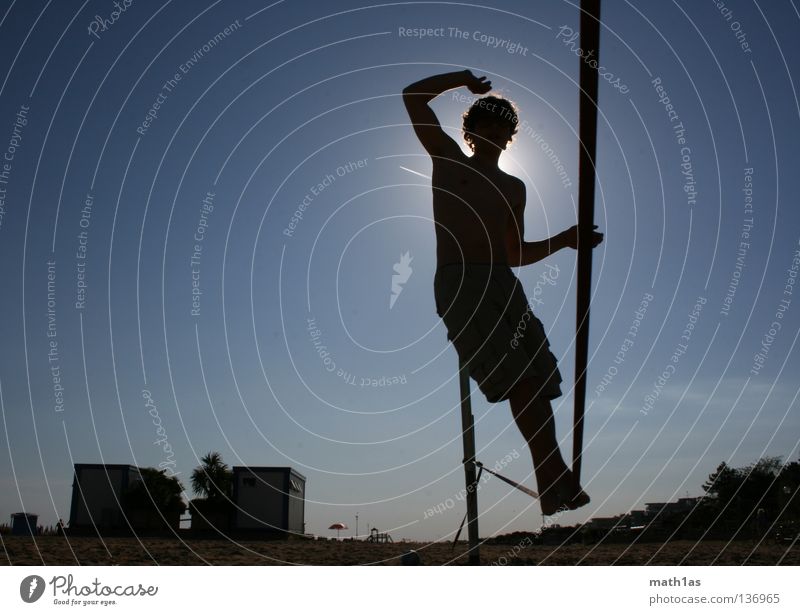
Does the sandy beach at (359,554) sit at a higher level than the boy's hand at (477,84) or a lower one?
lower

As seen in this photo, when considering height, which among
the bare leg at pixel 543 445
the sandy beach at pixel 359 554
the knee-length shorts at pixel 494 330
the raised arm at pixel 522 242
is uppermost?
the raised arm at pixel 522 242

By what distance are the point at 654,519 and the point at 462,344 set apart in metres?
3.87

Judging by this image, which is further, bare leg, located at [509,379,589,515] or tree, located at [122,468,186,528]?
tree, located at [122,468,186,528]

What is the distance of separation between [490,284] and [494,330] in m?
0.22

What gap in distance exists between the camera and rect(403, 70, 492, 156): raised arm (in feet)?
10.8

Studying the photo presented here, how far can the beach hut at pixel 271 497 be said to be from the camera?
5.81 metres

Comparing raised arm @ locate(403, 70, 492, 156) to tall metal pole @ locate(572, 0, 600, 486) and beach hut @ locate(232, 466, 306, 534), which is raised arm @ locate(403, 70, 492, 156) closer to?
tall metal pole @ locate(572, 0, 600, 486)

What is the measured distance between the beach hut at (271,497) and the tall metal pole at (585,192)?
2746 millimetres

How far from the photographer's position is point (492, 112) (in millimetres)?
3705

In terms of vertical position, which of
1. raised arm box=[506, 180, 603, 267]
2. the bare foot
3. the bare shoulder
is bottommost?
the bare foot

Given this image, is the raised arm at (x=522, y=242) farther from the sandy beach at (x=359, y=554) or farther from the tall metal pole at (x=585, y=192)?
the sandy beach at (x=359, y=554)

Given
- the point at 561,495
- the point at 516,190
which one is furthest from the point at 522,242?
the point at 561,495
